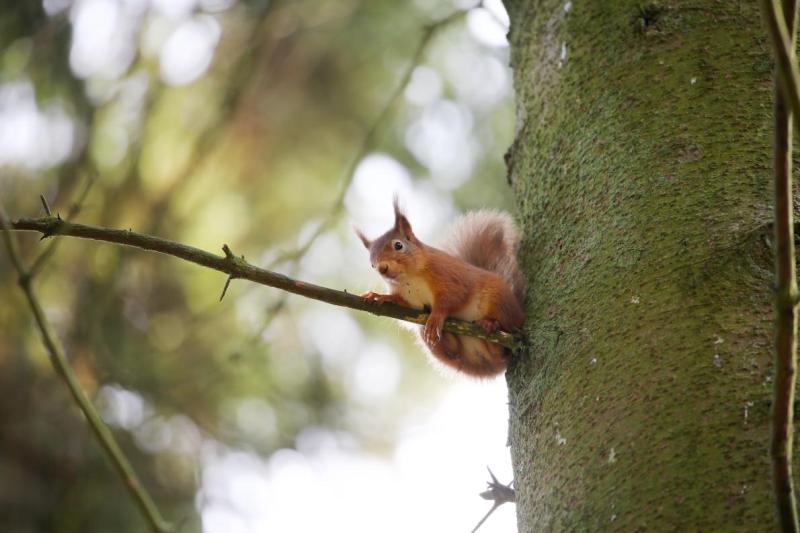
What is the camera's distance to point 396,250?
102 inches

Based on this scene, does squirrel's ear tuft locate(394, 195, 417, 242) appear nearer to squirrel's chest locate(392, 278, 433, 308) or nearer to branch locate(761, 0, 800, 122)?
squirrel's chest locate(392, 278, 433, 308)

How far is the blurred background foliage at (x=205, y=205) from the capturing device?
10.4ft

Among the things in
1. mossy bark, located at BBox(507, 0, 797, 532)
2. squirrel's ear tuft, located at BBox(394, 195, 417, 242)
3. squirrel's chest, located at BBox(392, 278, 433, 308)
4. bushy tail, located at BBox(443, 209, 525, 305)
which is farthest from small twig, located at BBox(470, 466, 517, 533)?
squirrel's ear tuft, located at BBox(394, 195, 417, 242)

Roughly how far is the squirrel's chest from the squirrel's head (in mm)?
32

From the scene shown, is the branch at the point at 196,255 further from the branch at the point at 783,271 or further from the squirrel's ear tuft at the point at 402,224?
the squirrel's ear tuft at the point at 402,224

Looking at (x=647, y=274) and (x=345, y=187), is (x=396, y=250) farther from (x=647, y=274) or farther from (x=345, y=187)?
(x=647, y=274)

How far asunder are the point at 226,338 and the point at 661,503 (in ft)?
8.63

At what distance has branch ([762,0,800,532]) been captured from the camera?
858 mm

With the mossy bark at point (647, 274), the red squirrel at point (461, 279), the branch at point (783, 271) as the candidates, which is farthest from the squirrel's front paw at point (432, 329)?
the branch at point (783, 271)

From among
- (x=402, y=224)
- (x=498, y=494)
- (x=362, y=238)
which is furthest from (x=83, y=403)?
(x=362, y=238)

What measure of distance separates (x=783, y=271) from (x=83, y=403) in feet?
2.77

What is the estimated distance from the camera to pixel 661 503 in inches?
43.2

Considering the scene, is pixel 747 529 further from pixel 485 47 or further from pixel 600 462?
pixel 485 47

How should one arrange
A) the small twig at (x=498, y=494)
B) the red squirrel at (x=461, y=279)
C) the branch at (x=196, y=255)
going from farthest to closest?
the red squirrel at (x=461, y=279) → the small twig at (x=498, y=494) → the branch at (x=196, y=255)
